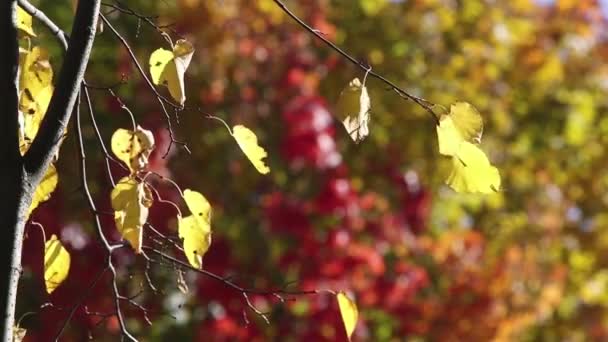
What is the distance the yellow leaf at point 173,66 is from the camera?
5.59 ft

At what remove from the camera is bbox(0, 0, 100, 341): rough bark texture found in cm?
160

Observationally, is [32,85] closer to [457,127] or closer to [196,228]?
[196,228]

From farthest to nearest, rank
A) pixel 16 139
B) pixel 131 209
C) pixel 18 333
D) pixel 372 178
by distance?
pixel 372 178 → pixel 18 333 → pixel 131 209 → pixel 16 139

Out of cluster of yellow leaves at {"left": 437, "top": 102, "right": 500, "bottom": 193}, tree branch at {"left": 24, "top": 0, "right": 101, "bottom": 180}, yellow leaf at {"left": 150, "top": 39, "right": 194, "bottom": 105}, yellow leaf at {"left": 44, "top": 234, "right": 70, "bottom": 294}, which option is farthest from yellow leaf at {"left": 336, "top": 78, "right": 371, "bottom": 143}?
yellow leaf at {"left": 44, "top": 234, "right": 70, "bottom": 294}

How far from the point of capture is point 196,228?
1.79 m

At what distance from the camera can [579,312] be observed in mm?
9562

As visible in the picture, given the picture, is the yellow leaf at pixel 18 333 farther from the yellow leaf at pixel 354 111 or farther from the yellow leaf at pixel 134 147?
the yellow leaf at pixel 354 111

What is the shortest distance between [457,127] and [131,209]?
450 mm

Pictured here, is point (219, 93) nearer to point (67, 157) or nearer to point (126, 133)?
point (67, 157)

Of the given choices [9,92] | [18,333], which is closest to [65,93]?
[9,92]

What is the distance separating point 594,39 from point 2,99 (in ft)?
27.7

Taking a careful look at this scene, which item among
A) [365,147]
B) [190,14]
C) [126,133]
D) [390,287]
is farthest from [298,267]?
[126,133]

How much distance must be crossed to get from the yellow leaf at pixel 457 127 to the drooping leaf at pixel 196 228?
34 centimetres

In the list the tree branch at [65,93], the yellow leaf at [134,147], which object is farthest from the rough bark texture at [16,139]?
the yellow leaf at [134,147]
